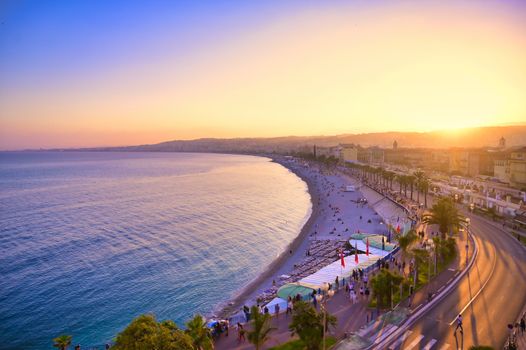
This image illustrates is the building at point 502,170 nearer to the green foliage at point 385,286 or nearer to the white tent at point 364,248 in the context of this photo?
the white tent at point 364,248

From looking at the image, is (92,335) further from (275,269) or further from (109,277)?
(275,269)

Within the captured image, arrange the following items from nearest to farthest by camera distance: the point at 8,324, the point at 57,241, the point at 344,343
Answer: the point at 344,343 → the point at 8,324 → the point at 57,241

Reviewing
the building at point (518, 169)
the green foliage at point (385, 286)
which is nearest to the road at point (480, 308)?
the green foliage at point (385, 286)

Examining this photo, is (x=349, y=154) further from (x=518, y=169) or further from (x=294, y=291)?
(x=294, y=291)

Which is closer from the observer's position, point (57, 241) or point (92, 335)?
point (92, 335)

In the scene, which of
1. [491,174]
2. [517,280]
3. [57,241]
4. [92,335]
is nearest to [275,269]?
[92,335]

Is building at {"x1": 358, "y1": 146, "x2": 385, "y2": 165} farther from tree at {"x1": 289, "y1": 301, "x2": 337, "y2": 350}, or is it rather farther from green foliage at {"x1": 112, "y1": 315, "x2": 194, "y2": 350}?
green foliage at {"x1": 112, "y1": 315, "x2": 194, "y2": 350}

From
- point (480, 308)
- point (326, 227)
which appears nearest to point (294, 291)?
point (480, 308)
